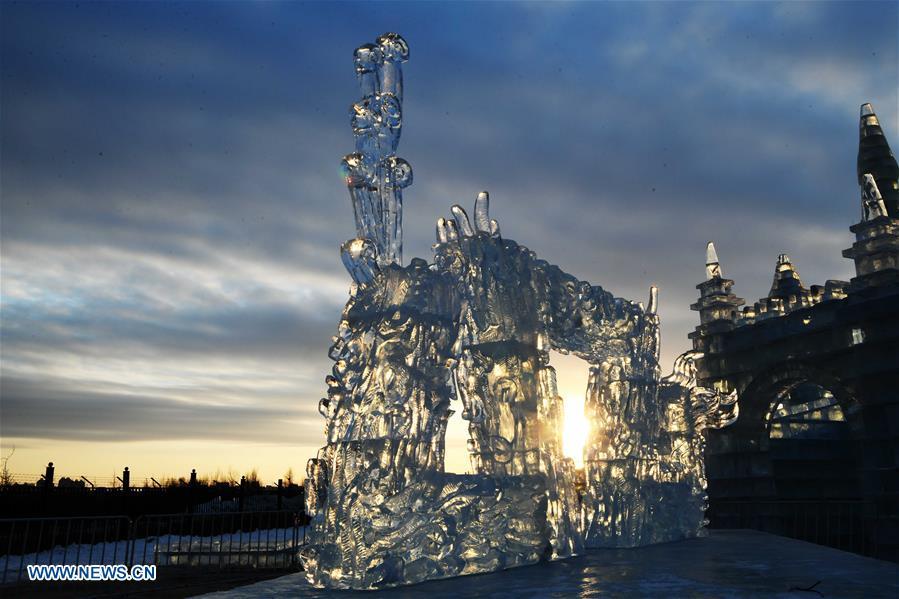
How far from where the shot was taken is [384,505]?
5.82 meters

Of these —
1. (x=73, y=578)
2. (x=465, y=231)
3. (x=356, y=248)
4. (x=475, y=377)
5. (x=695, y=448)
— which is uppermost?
(x=465, y=231)

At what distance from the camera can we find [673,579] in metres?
5.40

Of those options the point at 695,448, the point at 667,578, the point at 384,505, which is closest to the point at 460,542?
the point at 384,505

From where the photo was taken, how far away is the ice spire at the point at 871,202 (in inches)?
584

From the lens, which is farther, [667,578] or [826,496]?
[826,496]

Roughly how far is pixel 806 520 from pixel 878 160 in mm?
8625

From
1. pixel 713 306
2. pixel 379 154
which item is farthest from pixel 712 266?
pixel 379 154

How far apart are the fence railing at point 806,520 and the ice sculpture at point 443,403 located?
740 centimetres

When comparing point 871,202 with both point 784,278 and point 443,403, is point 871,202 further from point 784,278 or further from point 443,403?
point 443,403

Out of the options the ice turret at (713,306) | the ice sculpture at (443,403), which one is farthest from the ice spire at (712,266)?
the ice sculpture at (443,403)

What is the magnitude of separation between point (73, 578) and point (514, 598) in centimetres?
805

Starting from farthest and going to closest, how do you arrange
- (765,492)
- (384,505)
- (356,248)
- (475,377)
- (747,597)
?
(765,492) < (475,377) < (356,248) < (384,505) < (747,597)

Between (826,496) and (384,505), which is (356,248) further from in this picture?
(826,496)

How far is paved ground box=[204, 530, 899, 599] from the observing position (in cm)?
486
